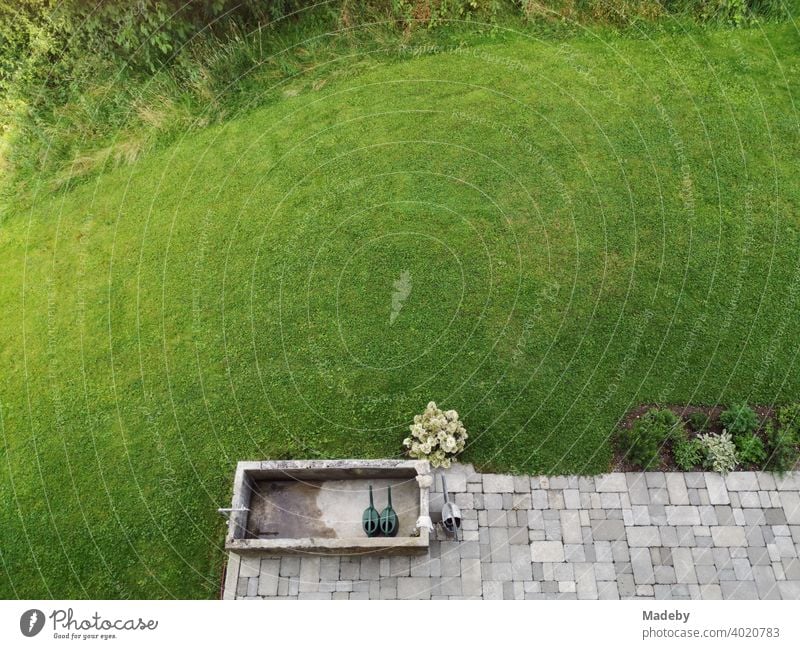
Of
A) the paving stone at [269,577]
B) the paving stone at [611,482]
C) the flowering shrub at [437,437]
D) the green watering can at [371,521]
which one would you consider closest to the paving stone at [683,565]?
the paving stone at [611,482]

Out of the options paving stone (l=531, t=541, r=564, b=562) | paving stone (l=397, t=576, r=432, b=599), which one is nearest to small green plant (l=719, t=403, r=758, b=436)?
paving stone (l=531, t=541, r=564, b=562)

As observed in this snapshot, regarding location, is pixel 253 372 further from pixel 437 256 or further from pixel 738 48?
pixel 738 48

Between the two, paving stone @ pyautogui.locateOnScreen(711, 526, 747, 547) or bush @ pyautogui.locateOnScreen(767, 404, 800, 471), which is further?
bush @ pyautogui.locateOnScreen(767, 404, 800, 471)

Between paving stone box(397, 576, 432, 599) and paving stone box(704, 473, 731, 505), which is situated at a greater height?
paving stone box(704, 473, 731, 505)

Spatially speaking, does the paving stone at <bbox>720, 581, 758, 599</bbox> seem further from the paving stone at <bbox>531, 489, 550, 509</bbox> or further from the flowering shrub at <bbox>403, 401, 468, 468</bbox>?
the flowering shrub at <bbox>403, 401, 468, 468</bbox>

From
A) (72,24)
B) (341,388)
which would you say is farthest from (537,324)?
(72,24)

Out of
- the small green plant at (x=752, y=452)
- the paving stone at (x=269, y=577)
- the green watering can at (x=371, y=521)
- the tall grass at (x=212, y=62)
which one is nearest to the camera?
the paving stone at (x=269, y=577)

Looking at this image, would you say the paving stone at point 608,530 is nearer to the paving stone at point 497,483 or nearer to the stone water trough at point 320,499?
the paving stone at point 497,483
